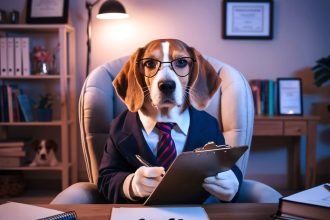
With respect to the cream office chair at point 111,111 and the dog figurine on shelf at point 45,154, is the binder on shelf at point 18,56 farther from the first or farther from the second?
the cream office chair at point 111,111

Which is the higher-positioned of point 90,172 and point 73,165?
point 90,172

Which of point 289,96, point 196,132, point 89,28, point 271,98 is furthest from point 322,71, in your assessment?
point 196,132

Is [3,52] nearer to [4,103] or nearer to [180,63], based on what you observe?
[4,103]

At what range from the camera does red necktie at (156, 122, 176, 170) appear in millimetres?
1125

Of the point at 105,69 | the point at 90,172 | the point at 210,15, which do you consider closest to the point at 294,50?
the point at 210,15

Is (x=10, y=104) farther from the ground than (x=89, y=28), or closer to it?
closer to it

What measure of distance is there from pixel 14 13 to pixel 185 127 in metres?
2.39

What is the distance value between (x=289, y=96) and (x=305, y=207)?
2458 mm

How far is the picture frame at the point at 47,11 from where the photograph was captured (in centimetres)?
309

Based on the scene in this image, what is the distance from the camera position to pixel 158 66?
114cm

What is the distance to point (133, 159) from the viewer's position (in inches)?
44.9

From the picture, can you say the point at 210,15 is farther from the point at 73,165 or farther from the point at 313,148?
the point at 73,165

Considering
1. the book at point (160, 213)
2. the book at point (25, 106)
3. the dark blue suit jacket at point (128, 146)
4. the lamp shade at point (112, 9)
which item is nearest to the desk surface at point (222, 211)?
the book at point (160, 213)

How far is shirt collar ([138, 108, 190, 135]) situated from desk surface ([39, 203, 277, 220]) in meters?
0.30
